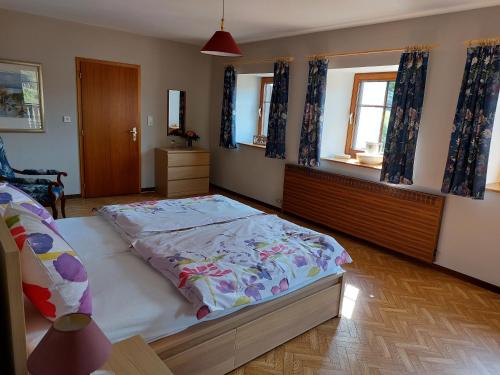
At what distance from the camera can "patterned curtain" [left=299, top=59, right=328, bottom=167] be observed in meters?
4.12

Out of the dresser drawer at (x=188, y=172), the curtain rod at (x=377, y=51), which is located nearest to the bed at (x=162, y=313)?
the curtain rod at (x=377, y=51)

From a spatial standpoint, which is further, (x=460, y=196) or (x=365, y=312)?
(x=460, y=196)

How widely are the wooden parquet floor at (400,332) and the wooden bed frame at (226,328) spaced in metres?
0.10

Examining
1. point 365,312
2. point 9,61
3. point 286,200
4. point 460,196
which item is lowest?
point 365,312

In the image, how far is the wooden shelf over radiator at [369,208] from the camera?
3395 millimetres

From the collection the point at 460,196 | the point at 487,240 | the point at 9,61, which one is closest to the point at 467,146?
the point at 460,196

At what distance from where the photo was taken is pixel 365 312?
261 centimetres

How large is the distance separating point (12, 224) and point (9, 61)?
3.78m

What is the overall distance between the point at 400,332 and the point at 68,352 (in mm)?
2214

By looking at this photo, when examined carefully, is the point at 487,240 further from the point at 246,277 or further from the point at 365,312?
the point at 246,277

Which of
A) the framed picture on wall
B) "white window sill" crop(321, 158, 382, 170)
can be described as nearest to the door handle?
the framed picture on wall

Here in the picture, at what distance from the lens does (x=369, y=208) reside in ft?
12.6

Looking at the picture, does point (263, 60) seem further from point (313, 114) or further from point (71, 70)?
point (71, 70)

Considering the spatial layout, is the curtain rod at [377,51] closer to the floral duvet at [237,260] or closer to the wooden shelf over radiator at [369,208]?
the wooden shelf over radiator at [369,208]
